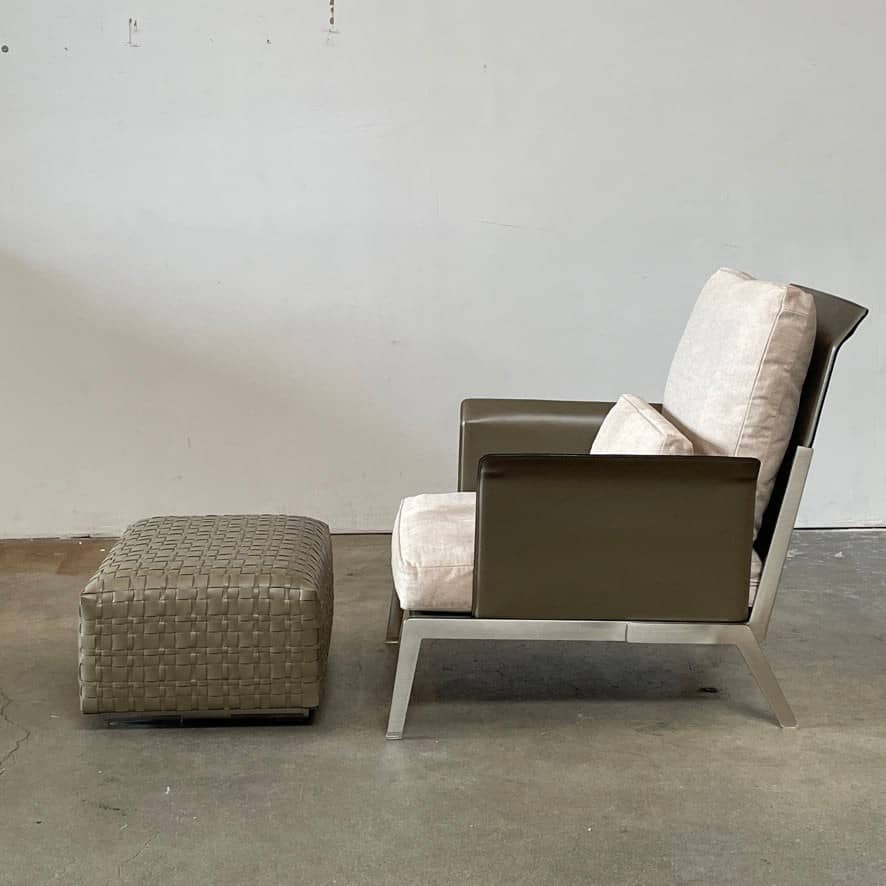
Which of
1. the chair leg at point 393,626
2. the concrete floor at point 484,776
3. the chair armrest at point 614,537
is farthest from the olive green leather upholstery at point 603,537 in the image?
the chair leg at point 393,626

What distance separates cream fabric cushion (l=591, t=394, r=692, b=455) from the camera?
2.56 m

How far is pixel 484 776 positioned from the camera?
239 cm

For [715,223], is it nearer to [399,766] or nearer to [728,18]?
[728,18]

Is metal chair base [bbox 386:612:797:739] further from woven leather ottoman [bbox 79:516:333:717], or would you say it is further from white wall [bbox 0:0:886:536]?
white wall [bbox 0:0:886:536]

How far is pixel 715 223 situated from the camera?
4.17 m

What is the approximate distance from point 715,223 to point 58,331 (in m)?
2.24

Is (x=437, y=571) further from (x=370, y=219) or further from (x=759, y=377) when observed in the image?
(x=370, y=219)

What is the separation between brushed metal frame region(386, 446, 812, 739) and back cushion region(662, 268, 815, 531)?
71 mm

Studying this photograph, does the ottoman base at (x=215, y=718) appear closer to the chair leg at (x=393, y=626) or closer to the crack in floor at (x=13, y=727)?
the crack in floor at (x=13, y=727)

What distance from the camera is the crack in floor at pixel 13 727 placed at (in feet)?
8.11

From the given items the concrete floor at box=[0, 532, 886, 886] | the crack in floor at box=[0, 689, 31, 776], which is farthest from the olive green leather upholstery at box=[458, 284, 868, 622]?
the crack in floor at box=[0, 689, 31, 776]

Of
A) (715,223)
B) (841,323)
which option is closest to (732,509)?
(841,323)

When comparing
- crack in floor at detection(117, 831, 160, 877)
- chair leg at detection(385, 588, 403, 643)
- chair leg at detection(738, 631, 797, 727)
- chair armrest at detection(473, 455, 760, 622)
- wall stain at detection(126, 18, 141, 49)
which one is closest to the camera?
crack in floor at detection(117, 831, 160, 877)

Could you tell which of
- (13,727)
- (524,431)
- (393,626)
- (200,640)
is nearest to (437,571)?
(200,640)
